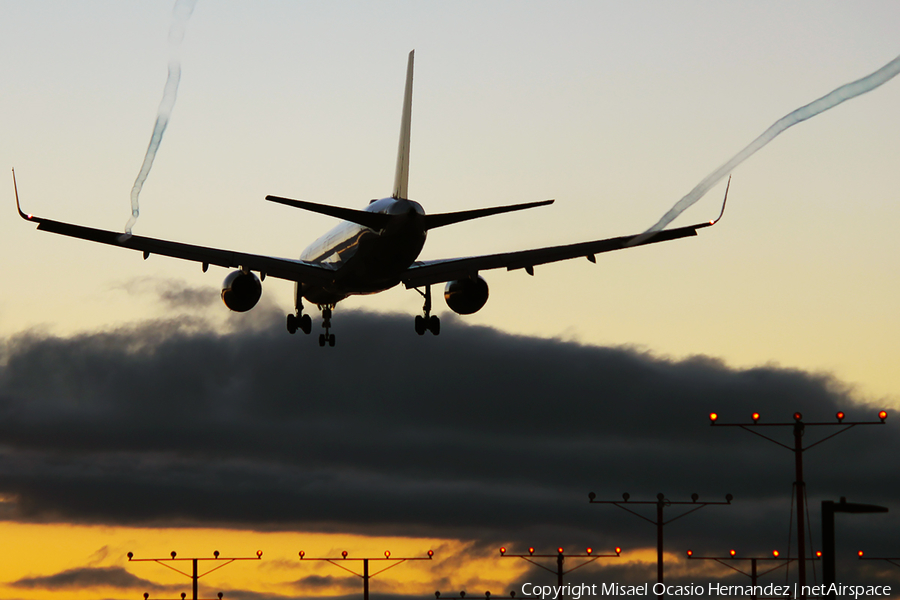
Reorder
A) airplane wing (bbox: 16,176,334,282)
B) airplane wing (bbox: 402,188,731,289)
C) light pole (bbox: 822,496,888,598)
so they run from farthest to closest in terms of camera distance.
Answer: airplane wing (bbox: 402,188,731,289), airplane wing (bbox: 16,176,334,282), light pole (bbox: 822,496,888,598)

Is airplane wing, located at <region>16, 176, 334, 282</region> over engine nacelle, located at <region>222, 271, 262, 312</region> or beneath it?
over

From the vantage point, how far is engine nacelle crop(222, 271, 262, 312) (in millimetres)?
53906

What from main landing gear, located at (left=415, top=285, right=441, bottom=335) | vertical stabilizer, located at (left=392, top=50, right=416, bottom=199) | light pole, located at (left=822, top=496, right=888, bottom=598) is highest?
vertical stabilizer, located at (left=392, top=50, right=416, bottom=199)

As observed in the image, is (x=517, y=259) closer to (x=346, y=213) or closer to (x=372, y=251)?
(x=372, y=251)

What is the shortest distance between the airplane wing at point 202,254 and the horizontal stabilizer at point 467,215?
282 inches

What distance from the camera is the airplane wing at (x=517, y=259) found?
51688mm

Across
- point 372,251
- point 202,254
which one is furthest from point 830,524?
point 202,254

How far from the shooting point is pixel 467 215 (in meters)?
46.0

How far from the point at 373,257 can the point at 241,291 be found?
24.0 feet

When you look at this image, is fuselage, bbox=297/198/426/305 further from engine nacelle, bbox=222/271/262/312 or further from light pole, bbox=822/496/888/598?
light pole, bbox=822/496/888/598

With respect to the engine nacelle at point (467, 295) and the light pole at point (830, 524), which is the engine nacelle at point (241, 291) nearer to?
the engine nacelle at point (467, 295)

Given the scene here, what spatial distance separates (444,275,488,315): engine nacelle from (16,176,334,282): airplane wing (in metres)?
5.80

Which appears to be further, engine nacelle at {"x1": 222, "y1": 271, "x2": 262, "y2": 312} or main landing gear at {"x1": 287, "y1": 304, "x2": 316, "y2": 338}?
main landing gear at {"x1": 287, "y1": 304, "x2": 316, "y2": 338}

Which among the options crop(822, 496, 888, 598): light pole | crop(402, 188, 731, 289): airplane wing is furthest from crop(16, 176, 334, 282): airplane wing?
crop(822, 496, 888, 598): light pole
